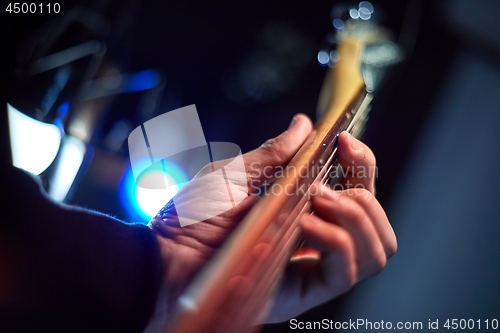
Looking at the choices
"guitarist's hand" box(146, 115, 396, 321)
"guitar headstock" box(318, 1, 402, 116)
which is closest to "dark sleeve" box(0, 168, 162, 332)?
"guitarist's hand" box(146, 115, 396, 321)

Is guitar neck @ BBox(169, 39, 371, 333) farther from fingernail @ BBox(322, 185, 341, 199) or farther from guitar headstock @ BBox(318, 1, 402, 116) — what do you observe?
guitar headstock @ BBox(318, 1, 402, 116)

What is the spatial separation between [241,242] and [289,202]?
45 millimetres

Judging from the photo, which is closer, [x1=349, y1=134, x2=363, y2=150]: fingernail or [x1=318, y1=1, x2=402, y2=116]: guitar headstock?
[x1=349, y1=134, x2=363, y2=150]: fingernail

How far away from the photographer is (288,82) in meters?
0.62

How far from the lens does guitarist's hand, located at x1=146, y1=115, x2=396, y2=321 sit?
0.31 meters

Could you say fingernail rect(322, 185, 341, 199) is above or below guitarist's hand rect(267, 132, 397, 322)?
above

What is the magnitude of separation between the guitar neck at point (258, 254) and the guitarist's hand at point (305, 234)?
2 cm

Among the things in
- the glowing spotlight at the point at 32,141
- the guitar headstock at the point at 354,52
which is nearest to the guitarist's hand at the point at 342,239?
the guitar headstock at the point at 354,52

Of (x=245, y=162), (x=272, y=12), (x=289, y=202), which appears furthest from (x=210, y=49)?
(x=289, y=202)


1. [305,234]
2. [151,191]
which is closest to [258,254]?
[305,234]

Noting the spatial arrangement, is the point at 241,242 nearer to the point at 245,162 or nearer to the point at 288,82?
the point at 245,162

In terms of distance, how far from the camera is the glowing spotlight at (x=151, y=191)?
0.48m

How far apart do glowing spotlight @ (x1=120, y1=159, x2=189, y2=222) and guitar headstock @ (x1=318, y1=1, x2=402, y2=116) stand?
0.20 metres

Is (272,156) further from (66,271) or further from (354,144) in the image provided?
(66,271)
